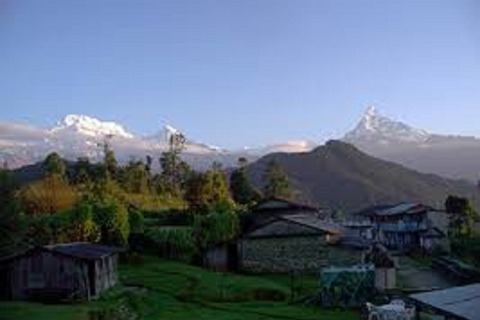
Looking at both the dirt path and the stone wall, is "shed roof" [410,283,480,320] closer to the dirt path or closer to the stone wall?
the dirt path

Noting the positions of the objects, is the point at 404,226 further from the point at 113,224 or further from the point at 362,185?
the point at 362,185

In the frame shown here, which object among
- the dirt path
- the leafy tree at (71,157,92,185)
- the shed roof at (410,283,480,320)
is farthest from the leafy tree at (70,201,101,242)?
the shed roof at (410,283,480,320)

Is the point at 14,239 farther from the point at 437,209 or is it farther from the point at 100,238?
the point at 437,209

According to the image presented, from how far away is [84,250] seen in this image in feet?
126

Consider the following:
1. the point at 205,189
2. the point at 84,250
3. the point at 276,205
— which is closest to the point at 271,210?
the point at 276,205

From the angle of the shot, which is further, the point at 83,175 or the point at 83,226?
the point at 83,175

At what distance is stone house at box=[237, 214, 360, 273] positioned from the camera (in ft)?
171

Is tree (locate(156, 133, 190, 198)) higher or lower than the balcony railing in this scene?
higher

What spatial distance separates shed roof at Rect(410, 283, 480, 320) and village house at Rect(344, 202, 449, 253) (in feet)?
153

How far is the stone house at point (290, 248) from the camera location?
52.1m

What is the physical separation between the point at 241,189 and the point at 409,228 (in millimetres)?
19147

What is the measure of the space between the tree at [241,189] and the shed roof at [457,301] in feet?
199

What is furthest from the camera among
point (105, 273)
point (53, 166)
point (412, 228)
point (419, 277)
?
point (53, 166)

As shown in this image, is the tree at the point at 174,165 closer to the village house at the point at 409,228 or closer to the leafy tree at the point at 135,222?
the village house at the point at 409,228
